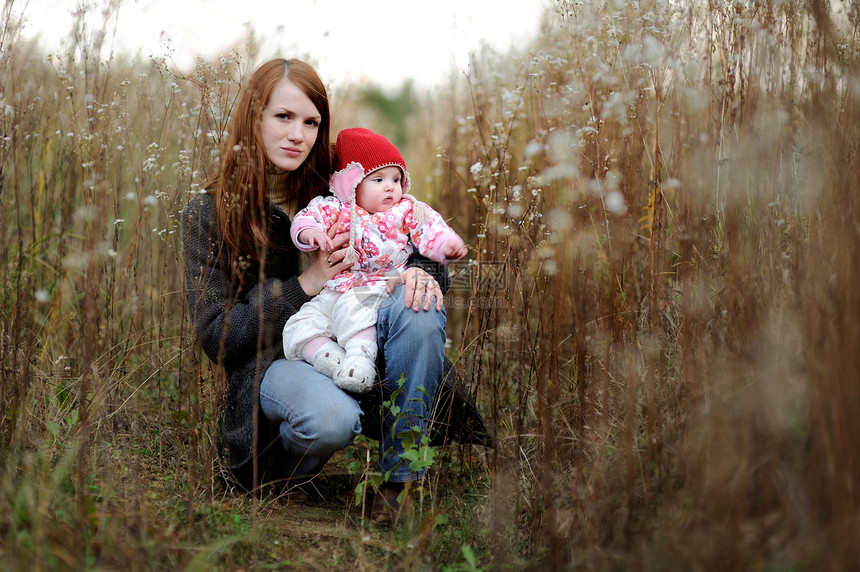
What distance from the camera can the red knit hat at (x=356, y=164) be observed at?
2.24m

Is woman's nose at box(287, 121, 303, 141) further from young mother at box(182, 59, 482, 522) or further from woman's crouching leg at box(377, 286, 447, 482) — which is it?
woman's crouching leg at box(377, 286, 447, 482)

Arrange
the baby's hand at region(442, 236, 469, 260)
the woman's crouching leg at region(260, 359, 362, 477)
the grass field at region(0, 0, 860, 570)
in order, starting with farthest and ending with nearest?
1. the baby's hand at region(442, 236, 469, 260)
2. the woman's crouching leg at region(260, 359, 362, 477)
3. the grass field at region(0, 0, 860, 570)

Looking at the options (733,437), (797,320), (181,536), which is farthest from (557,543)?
(181,536)

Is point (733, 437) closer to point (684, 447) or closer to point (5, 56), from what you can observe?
point (684, 447)

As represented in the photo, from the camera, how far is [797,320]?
1582mm

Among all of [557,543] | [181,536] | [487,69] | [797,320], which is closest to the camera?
[797,320]

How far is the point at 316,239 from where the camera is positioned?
2.15 m

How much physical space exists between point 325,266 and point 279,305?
0.19 meters

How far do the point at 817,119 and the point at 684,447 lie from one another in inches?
34.2

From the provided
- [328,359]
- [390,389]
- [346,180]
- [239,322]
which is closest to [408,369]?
[390,389]

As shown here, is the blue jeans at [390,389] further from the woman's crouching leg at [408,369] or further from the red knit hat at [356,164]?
the red knit hat at [356,164]

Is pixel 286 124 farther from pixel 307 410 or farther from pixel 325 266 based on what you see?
pixel 307 410

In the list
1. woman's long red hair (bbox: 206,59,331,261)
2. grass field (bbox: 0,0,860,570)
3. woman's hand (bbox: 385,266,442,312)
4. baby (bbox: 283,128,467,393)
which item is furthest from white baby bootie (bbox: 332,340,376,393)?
woman's long red hair (bbox: 206,59,331,261)

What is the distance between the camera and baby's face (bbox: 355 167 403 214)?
2.27 m
